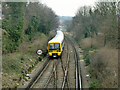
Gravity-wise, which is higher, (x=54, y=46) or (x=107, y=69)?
(x=54, y=46)

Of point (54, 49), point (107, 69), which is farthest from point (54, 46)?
point (107, 69)

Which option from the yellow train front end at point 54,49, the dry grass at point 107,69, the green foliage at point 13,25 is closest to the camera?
the dry grass at point 107,69

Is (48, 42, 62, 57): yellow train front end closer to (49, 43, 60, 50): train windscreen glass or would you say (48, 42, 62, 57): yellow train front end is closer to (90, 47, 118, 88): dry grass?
(49, 43, 60, 50): train windscreen glass

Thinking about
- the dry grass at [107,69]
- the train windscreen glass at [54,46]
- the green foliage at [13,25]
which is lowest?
the dry grass at [107,69]

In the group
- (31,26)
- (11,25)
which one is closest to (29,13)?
(31,26)

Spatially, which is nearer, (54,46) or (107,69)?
(107,69)

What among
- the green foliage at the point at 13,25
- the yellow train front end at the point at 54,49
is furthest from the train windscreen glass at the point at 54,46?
the green foliage at the point at 13,25

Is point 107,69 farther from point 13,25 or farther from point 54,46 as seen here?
point 13,25

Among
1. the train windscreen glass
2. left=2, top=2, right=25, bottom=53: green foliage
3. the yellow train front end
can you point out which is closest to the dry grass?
the yellow train front end

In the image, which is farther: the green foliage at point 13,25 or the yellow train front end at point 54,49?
the yellow train front end at point 54,49

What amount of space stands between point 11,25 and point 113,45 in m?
Result: 12.7

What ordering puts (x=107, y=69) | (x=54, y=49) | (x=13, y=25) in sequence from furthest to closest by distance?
(x=54, y=49) < (x=13, y=25) < (x=107, y=69)

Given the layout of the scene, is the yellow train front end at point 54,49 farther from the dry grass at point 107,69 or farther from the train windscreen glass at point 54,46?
the dry grass at point 107,69

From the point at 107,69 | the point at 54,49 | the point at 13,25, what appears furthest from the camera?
the point at 54,49
